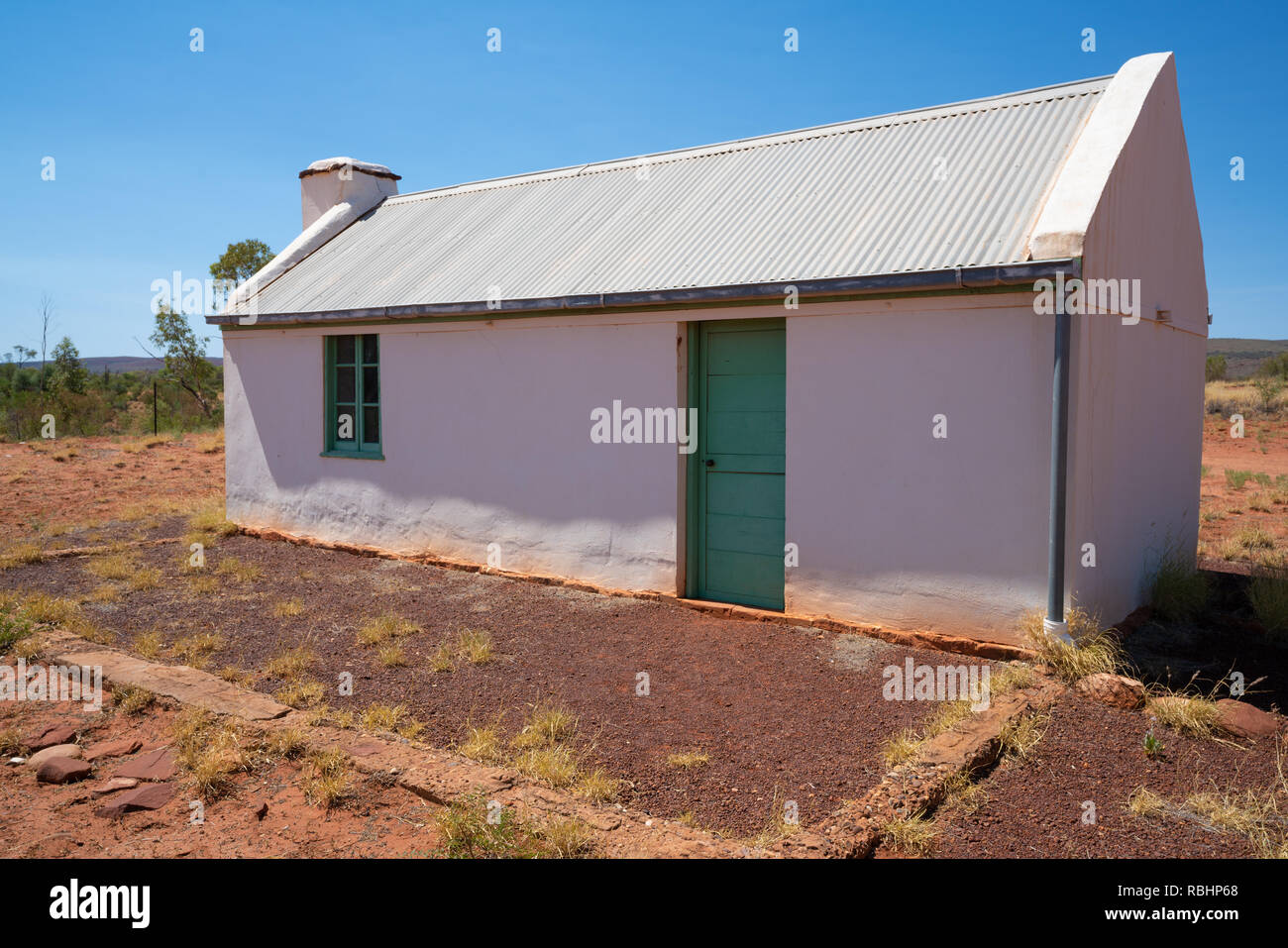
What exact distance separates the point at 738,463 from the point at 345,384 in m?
5.15

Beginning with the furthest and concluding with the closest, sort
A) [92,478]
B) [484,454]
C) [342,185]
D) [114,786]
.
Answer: [92,478]
[342,185]
[484,454]
[114,786]

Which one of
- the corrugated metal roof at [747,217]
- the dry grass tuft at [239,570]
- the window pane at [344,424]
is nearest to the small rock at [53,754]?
the dry grass tuft at [239,570]

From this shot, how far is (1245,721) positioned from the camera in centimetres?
500

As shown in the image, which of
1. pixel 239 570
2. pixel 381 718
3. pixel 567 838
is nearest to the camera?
pixel 567 838

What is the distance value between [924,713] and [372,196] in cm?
1101

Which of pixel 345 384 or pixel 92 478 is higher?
pixel 345 384

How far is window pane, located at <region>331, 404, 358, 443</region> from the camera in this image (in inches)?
405

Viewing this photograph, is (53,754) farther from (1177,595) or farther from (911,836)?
(1177,595)

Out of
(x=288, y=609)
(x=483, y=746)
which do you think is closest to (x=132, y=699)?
(x=288, y=609)

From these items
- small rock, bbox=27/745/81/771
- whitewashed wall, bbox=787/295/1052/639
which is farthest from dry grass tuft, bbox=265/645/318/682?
whitewashed wall, bbox=787/295/1052/639

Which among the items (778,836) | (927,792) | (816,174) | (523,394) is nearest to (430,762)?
(778,836)

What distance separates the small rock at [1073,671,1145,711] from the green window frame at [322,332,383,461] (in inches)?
283

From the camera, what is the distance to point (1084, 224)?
5.75m

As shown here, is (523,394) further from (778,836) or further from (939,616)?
(778,836)
